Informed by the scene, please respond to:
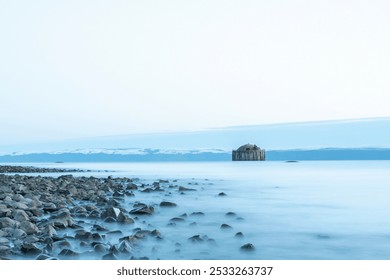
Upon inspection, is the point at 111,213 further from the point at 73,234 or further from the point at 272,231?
the point at 272,231

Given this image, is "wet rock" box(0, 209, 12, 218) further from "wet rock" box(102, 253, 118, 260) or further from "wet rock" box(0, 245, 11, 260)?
"wet rock" box(102, 253, 118, 260)

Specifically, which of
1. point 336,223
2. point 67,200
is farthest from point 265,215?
point 67,200

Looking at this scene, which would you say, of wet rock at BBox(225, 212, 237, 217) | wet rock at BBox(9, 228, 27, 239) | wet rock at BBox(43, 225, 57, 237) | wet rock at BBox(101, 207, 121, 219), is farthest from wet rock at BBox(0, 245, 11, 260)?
wet rock at BBox(225, 212, 237, 217)

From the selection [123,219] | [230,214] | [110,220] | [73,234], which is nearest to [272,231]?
[230,214]

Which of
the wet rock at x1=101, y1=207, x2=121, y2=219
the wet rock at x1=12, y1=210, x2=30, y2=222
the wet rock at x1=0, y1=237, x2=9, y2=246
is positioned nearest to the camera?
the wet rock at x1=0, y1=237, x2=9, y2=246

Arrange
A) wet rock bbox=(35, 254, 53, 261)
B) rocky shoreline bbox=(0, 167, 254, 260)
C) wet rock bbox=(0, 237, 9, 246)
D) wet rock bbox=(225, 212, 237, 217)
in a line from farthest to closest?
wet rock bbox=(225, 212, 237, 217) < wet rock bbox=(0, 237, 9, 246) < rocky shoreline bbox=(0, 167, 254, 260) < wet rock bbox=(35, 254, 53, 261)

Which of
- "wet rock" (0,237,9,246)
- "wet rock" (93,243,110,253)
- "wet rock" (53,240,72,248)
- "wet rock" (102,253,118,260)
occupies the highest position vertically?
"wet rock" (0,237,9,246)

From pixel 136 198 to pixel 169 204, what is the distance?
3488 mm

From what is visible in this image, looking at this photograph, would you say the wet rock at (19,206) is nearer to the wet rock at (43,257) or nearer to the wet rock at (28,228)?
the wet rock at (28,228)

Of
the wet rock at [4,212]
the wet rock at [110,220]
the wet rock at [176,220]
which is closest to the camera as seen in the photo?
the wet rock at [4,212]

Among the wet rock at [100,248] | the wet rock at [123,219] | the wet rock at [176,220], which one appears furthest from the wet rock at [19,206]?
the wet rock at [100,248]

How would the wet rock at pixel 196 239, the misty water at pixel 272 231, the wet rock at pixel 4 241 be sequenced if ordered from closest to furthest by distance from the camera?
the wet rock at pixel 4 241
the misty water at pixel 272 231
the wet rock at pixel 196 239
